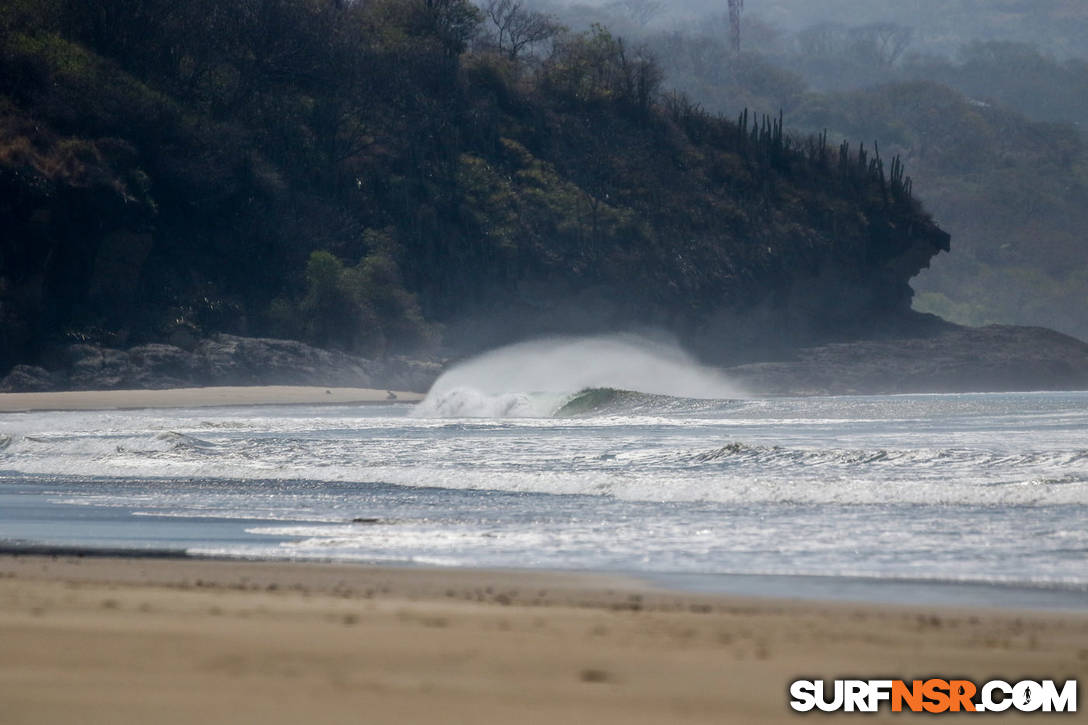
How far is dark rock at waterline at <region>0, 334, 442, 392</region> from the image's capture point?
5666 cm

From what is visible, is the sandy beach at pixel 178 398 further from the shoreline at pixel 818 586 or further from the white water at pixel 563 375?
the shoreline at pixel 818 586

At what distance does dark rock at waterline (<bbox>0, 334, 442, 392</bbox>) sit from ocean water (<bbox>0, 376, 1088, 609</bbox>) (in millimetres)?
31186

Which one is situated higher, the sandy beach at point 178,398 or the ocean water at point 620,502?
the sandy beach at point 178,398

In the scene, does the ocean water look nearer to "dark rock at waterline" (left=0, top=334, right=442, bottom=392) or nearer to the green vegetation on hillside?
"dark rock at waterline" (left=0, top=334, right=442, bottom=392)

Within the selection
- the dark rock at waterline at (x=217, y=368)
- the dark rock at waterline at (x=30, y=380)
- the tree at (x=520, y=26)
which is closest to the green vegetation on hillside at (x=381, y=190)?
the dark rock at waterline at (x=30, y=380)

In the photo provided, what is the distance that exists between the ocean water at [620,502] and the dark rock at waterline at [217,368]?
3119 cm

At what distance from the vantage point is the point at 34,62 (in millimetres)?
62188

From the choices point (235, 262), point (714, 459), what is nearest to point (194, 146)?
point (235, 262)

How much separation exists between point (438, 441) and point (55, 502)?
887 centimetres

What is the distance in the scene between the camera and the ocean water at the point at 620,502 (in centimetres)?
995

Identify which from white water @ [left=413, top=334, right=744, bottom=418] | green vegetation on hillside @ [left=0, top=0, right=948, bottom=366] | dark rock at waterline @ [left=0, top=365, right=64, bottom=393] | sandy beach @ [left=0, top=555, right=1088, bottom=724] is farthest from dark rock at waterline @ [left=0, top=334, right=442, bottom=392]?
sandy beach @ [left=0, top=555, right=1088, bottom=724]

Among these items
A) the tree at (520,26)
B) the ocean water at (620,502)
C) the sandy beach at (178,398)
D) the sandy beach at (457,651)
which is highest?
the tree at (520,26)

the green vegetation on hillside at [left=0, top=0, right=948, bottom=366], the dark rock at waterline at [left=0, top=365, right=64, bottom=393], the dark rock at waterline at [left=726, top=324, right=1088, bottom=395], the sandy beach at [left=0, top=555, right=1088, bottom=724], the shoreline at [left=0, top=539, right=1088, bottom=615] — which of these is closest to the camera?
the sandy beach at [left=0, top=555, right=1088, bottom=724]

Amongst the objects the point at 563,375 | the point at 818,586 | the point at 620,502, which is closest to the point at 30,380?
the point at 563,375
